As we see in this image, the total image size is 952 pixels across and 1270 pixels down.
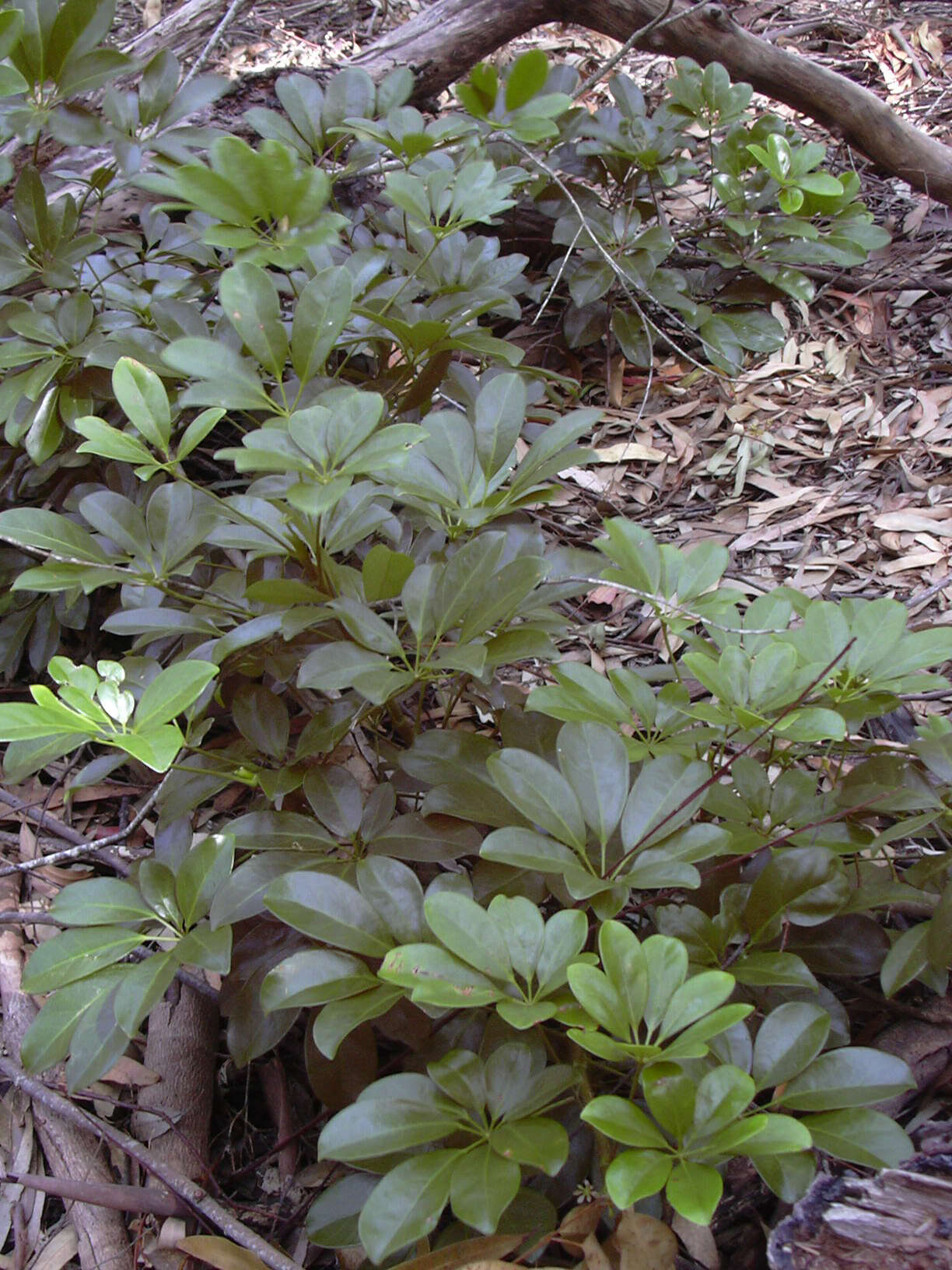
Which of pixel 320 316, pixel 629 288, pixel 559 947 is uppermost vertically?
pixel 320 316

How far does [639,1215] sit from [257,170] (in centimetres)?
102

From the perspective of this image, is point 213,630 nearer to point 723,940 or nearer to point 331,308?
point 331,308

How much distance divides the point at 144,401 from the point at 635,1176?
2.87 ft

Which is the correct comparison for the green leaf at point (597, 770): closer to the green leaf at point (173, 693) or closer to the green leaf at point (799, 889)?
the green leaf at point (799, 889)

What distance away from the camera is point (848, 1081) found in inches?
31.3

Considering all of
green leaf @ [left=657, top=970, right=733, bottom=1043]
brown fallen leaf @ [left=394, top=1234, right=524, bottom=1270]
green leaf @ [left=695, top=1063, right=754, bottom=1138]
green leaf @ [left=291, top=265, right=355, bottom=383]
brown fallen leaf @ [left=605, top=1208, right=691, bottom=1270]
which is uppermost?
green leaf @ [left=291, top=265, right=355, bottom=383]

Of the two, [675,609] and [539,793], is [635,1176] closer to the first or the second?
[539,793]

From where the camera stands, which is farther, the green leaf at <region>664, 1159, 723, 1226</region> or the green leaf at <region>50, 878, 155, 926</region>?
the green leaf at <region>50, 878, 155, 926</region>

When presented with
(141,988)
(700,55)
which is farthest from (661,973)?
(700,55)

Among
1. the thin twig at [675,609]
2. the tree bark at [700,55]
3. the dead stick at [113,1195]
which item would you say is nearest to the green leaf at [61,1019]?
the dead stick at [113,1195]

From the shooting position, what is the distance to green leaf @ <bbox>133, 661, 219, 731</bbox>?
0.76 metres

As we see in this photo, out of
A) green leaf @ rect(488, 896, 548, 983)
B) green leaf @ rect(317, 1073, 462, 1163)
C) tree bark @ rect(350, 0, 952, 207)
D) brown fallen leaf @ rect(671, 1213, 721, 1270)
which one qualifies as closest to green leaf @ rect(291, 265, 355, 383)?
green leaf @ rect(488, 896, 548, 983)

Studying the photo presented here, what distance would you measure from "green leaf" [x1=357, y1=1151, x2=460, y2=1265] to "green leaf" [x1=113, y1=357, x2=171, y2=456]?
0.73m

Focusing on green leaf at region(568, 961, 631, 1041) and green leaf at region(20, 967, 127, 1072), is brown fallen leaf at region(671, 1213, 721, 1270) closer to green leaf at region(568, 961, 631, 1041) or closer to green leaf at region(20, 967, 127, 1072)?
green leaf at region(568, 961, 631, 1041)
